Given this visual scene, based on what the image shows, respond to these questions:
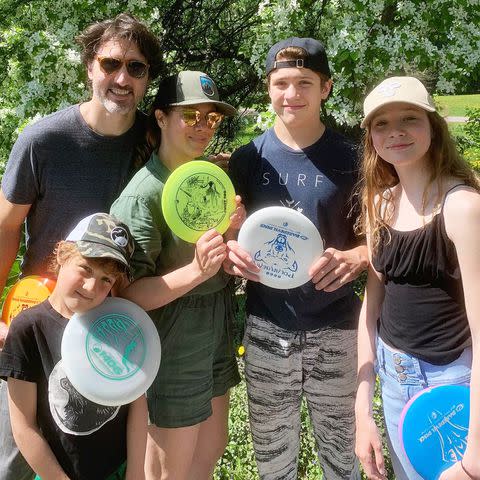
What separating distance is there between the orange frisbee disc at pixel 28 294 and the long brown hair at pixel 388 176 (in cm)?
139

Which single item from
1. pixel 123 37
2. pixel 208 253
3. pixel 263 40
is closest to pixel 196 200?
pixel 208 253

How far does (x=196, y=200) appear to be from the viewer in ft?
7.03

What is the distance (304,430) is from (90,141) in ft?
8.24

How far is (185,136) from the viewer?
2.30m

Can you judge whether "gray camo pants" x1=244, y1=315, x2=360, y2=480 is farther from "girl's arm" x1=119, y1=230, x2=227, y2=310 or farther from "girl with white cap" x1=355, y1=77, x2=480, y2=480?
Answer: "girl's arm" x1=119, y1=230, x2=227, y2=310

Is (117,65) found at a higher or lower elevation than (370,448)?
higher

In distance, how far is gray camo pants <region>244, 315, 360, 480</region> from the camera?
2.51 metres

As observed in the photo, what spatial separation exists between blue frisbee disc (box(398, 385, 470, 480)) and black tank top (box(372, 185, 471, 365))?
13cm

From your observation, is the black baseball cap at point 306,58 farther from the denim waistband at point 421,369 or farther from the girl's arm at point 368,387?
the denim waistband at point 421,369

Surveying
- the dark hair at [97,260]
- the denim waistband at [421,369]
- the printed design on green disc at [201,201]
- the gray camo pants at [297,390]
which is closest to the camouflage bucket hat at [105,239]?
the dark hair at [97,260]

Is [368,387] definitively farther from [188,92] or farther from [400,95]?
[188,92]

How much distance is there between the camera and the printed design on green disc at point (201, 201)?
6.93ft

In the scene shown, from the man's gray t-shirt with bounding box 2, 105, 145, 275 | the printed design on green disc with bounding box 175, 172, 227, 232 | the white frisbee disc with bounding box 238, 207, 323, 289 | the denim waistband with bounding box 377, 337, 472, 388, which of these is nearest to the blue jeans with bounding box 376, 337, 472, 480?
the denim waistband with bounding box 377, 337, 472, 388

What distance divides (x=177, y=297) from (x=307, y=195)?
2.39 ft
